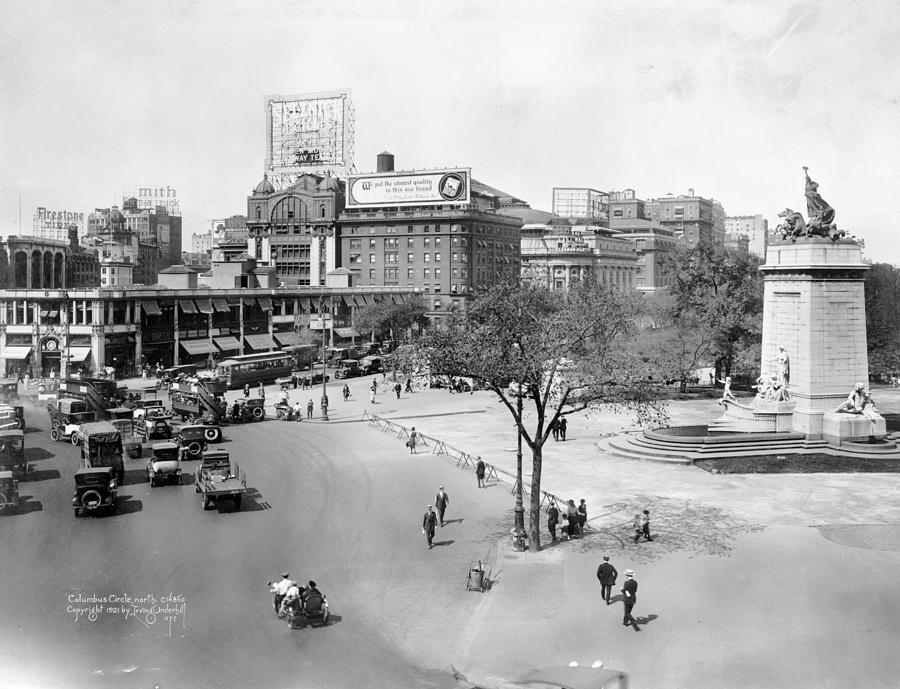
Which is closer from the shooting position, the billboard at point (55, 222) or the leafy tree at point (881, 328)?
the leafy tree at point (881, 328)

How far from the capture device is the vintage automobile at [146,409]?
142 ft

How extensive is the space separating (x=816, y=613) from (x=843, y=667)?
2591 mm

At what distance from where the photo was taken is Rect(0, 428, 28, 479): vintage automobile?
98.2 feet

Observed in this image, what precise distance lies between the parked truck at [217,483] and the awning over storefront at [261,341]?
5142cm

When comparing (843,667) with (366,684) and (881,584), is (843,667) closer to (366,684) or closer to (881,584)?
(881,584)

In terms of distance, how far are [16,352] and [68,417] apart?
62.4 ft

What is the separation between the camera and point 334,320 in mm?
89938

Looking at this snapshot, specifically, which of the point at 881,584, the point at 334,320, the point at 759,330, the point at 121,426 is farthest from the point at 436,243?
the point at 881,584

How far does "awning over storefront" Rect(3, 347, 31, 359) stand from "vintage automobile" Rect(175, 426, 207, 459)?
939 inches

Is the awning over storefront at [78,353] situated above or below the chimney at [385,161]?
below

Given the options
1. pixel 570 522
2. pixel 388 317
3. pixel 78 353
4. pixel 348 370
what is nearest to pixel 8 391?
pixel 78 353

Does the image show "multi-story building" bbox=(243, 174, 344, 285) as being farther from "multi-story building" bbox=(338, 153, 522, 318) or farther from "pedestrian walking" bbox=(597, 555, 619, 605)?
"pedestrian walking" bbox=(597, 555, 619, 605)

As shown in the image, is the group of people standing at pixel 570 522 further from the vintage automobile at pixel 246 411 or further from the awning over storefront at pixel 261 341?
the awning over storefront at pixel 261 341

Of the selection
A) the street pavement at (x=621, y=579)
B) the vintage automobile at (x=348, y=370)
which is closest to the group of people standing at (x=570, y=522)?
the street pavement at (x=621, y=579)
